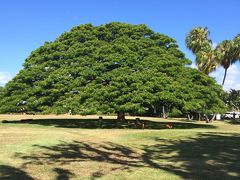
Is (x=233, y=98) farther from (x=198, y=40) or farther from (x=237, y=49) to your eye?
(x=237, y=49)

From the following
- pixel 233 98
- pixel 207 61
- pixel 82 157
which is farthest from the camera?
pixel 233 98

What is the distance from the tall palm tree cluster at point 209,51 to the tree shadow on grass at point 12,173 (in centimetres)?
4293

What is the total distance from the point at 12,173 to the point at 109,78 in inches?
692

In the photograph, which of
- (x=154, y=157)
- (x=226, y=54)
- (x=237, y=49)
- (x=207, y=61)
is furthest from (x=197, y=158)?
(x=207, y=61)

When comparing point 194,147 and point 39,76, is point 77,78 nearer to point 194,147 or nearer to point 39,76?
point 39,76

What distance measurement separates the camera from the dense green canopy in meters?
26.5

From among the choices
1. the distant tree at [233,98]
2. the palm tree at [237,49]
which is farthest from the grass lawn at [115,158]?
the distant tree at [233,98]

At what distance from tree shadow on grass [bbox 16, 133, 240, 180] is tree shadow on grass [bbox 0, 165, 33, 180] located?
81 cm

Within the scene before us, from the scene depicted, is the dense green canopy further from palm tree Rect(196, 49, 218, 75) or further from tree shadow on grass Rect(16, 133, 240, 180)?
palm tree Rect(196, 49, 218, 75)

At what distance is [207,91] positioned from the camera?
29406 mm

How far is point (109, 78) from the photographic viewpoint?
2764cm

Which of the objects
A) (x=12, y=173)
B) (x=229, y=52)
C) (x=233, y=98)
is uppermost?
(x=229, y=52)

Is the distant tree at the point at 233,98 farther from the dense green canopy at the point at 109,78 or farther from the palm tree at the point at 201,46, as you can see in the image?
the dense green canopy at the point at 109,78

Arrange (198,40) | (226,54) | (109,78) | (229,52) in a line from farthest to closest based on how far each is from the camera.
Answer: (198,40) < (226,54) < (229,52) < (109,78)
